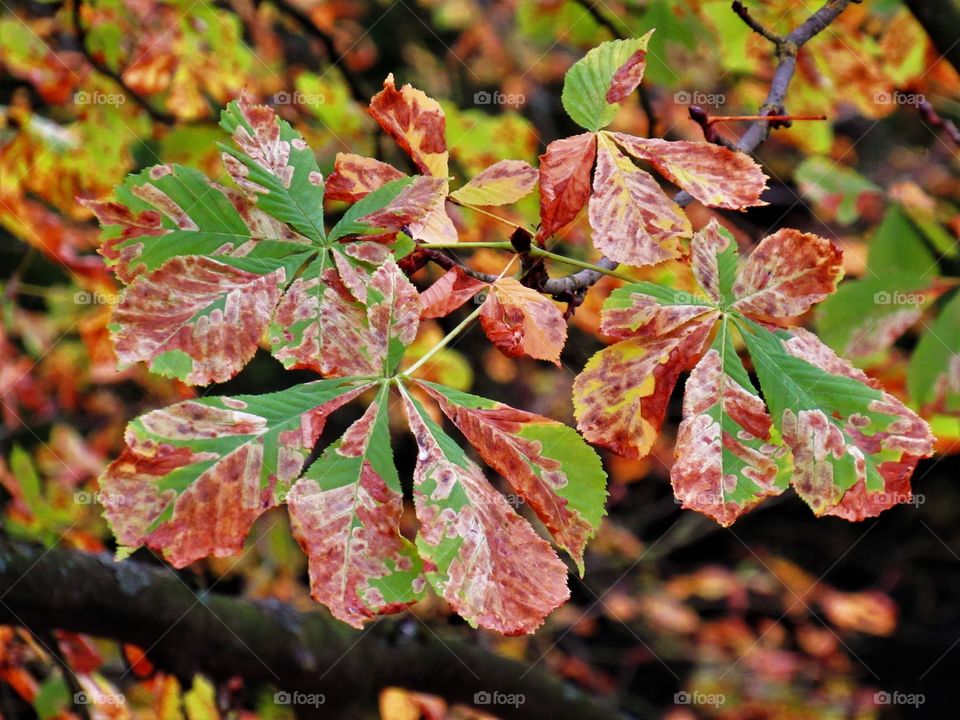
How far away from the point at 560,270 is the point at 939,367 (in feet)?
2.96

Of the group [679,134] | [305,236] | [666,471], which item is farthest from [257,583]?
[305,236]

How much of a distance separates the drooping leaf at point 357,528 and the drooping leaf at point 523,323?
0.11m

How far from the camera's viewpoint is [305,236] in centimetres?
73

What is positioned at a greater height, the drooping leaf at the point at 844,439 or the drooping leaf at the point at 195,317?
the drooping leaf at the point at 195,317

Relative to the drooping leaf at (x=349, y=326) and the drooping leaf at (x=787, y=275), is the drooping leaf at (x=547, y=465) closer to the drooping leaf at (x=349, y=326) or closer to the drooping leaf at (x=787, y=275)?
the drooping leaf at (x=349, y=326)

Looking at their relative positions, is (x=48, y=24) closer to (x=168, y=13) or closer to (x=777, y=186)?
(x=168, y=13)

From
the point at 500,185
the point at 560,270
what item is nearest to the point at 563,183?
the point at 500,185

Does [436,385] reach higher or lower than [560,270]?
higher

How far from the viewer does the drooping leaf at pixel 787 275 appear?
2.45 ft

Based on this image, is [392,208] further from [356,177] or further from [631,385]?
[631,385]

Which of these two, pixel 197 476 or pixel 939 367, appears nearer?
pixel 197 476

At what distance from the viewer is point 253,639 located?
57.6 inches

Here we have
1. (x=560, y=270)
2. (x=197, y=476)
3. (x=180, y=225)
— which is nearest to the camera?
(x=197, y=476)

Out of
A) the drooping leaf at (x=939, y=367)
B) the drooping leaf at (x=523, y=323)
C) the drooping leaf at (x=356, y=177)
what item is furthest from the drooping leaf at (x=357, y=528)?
the drooping leaf at (x=939, y=367)
